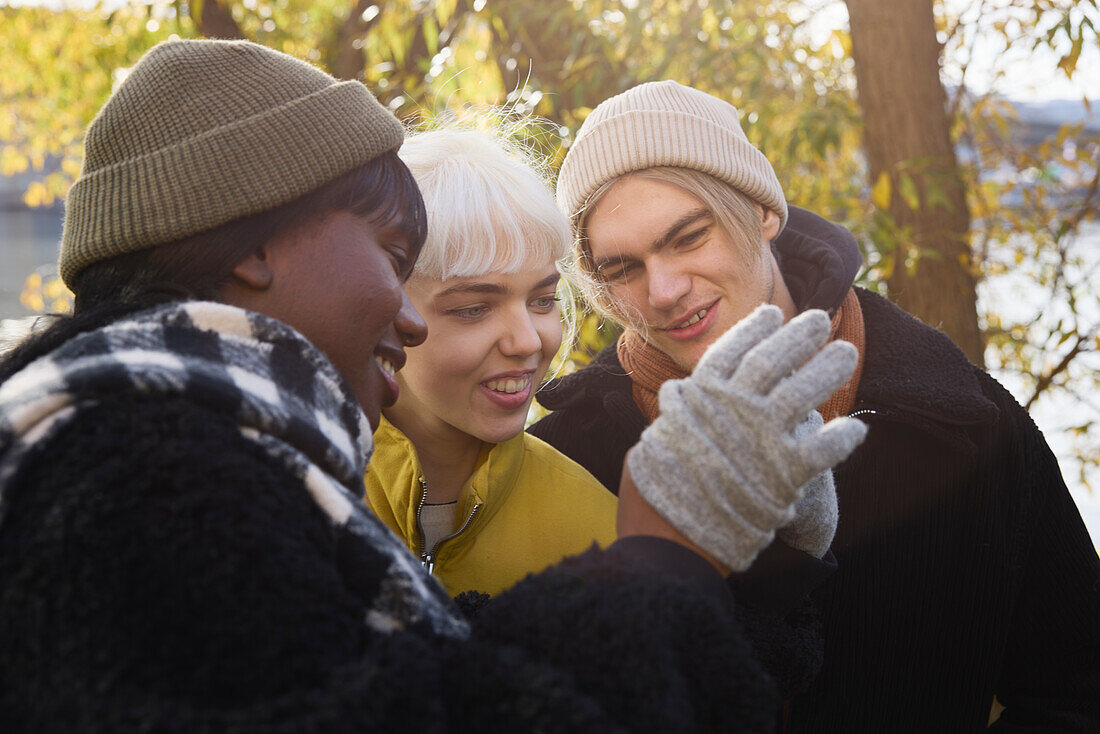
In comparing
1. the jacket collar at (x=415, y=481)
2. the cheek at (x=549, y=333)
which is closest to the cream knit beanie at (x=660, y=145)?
the cheek at (x=549, y=333)

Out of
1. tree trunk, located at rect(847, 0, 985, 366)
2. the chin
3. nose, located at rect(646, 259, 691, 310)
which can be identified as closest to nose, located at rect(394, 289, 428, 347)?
the chin

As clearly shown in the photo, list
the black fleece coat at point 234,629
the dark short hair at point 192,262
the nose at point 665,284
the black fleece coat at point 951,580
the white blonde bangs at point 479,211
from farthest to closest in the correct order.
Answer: the nose at point 665,284, the black fleece coat at point 951,580, the white blonde bangs at point 479,211, the dark short hair at point 192,262, the black fleece coat at point 234,629

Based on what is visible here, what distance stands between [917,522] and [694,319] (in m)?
0.80

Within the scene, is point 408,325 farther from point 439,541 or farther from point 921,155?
point 921,155

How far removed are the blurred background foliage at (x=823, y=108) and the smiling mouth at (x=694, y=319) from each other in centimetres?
111

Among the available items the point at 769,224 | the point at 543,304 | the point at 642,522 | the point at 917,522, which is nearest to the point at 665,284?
the point at 543,304

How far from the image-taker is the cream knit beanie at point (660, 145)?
8.29 ft

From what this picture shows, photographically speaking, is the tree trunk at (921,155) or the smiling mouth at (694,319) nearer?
the smiling mouth at (694,319)

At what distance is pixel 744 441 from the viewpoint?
1.11 metres

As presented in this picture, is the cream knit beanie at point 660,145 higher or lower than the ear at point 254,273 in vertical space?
lower

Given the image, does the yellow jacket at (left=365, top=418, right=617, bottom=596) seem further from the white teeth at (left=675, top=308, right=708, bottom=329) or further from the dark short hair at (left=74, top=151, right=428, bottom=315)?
the dark short hair at (left=74, top=151, right=428, bottom=315)

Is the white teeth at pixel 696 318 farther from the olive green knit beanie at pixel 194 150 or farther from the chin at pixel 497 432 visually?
the olive green knit beanie at pixel 194 150

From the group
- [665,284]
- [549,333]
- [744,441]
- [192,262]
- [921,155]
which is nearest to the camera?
[744,441]

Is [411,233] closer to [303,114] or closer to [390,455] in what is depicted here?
[303,114]
